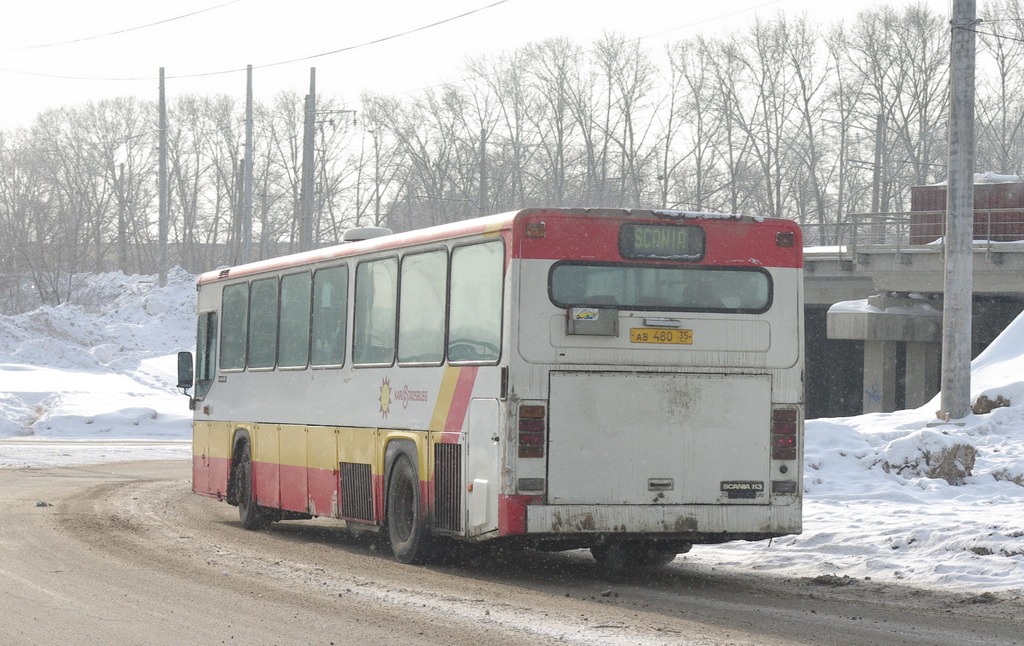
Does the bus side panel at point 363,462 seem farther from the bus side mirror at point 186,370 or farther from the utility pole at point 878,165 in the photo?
the utility pole at point 878,165

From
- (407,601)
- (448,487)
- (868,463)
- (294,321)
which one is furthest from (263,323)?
(868,463)

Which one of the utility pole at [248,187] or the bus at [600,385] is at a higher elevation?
the utility pole at [248,187]

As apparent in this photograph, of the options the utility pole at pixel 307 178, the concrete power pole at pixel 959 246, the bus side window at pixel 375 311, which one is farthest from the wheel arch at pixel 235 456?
the utility pole at pixel 307 178

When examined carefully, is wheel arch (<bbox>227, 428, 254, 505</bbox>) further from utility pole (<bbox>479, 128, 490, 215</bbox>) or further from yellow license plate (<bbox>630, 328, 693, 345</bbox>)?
utility pole (<bbox>479, 128, 490, 215</bbox>)

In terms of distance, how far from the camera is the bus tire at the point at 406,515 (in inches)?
486

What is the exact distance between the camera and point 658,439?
11.4 meters

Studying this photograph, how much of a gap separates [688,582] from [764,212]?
67739 mm

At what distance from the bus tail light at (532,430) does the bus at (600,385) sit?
10 mm

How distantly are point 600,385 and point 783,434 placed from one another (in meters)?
1.54

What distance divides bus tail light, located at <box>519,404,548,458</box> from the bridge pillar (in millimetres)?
27550

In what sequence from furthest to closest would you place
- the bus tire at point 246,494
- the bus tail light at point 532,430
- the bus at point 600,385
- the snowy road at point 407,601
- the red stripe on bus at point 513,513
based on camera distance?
the bus tire at point 246,494
the bus at point 600,385
the bus tail light at point 532,430
the red stripe on bus at point 513,513
the snowy road at point 407,601

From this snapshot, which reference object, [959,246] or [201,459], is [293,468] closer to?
[201,459]

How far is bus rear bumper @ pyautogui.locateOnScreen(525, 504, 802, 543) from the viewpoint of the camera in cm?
1109

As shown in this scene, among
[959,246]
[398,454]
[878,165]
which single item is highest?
[878,165]
